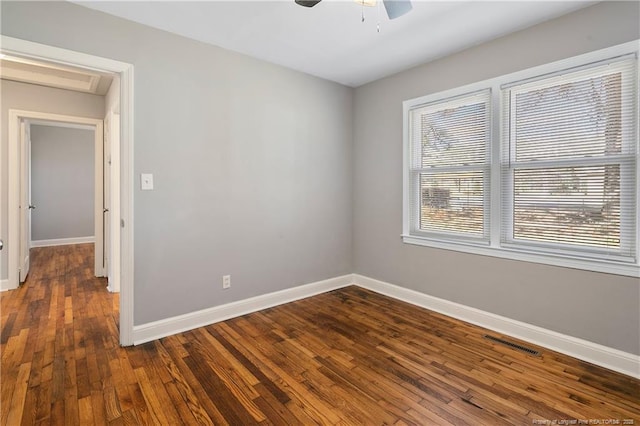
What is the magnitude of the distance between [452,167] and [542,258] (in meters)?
1.13

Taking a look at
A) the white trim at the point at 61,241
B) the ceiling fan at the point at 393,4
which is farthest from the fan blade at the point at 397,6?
the white trim at the point at 61,241

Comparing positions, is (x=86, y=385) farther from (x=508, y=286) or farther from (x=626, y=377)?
(x=626, y=377)

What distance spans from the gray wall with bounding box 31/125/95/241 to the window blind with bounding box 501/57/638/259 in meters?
8.52

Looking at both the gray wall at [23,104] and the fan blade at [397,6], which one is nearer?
the fan blade at [397,6]

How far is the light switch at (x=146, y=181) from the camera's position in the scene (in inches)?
101

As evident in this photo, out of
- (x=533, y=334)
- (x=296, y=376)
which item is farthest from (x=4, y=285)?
(x=533, y=334)

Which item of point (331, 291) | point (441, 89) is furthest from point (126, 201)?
point (441, 89)

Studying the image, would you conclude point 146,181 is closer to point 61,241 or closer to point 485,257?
point 485,257

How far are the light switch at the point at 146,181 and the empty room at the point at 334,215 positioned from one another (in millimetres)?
16

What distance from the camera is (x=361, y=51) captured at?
3018 mm

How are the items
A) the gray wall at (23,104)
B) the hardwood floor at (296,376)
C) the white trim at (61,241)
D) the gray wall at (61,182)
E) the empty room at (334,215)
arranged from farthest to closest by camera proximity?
the white trim at (61,241) < the gray wall at (61,182) < the gray wall at (23,104) < the empty room at (334,215) < the hardwood floor at (296,376)

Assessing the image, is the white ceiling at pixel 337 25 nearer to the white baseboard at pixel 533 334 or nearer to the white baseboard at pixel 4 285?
the white baseboard at pixel 533 334

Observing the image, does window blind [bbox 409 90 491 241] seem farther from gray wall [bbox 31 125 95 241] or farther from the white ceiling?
gray wall [bbox 31 125 95 241]

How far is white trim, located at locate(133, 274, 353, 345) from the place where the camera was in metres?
2.60
